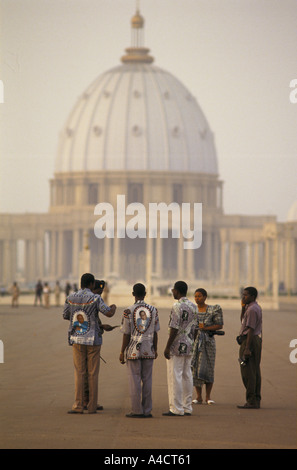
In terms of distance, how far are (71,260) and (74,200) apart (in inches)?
303

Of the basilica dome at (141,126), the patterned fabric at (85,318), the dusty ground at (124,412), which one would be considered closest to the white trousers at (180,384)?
the dusty ground at (124,412)

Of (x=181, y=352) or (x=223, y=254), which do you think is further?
(x=223, y=254)

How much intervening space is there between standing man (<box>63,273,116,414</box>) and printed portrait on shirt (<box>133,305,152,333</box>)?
0.31 metres

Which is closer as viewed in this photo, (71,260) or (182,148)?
(71,260)

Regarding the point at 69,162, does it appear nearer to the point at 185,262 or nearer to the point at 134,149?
the point at 134,149

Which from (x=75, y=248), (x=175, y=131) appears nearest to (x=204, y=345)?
(x=75, y=248)

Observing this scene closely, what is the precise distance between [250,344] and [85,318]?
2.33 metres

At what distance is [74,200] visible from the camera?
389ft

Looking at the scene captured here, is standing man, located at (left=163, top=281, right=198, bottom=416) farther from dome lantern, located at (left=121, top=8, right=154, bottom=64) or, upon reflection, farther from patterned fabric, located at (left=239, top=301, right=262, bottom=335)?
dome lantern, located at (left=121, top=8, right=154, bottom=64)

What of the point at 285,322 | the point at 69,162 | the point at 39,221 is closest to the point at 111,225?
the point at 39,221

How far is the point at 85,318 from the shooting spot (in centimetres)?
1439

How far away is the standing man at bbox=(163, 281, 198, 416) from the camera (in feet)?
47.0

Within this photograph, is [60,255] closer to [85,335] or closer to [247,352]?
[247,352]

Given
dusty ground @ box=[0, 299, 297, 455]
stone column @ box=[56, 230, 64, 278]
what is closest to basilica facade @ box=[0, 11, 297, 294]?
stone column @ box=[56, 230, 64, 278]
